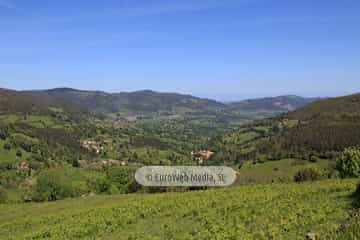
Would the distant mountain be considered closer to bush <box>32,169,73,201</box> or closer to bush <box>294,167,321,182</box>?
bush <box>294,167,321,182</box>

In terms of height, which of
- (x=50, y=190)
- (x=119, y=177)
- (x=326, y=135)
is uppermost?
(x=326, y=135)

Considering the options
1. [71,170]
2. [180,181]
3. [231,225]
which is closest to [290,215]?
[231,225]

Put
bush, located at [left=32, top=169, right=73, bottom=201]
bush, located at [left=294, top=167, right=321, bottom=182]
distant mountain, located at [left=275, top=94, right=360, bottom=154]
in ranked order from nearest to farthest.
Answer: bush, located at [left=294, top=167, right=321, bottom=182] < bush, located at [left=32, top=169, right=73, bottom=201] < distant mountain, located at [left=275, top=94, right=360, bottom=154]

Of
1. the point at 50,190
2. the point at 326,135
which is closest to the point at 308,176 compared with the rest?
the point at 50,190

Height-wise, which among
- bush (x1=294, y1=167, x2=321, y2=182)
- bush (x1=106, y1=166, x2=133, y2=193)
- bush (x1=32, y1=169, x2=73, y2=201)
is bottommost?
bush (x1=32, y1=169, x2=73, y2=201)

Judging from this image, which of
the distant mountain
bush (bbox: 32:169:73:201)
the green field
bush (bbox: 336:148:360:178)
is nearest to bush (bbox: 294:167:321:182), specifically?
bush (bbox: 336:148:360:178)

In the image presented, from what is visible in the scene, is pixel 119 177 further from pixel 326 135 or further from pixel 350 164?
pixel 326 135

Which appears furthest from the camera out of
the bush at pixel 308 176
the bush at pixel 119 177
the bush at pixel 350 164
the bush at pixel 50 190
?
the bush at pixel 119 177

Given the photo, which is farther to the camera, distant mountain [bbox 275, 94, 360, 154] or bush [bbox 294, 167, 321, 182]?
distant mountain [bbox 275, 94, 360, 154]

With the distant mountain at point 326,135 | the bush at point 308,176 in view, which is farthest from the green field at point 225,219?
the distant mountain at point 326,135

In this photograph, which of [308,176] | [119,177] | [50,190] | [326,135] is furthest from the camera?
[326,135]

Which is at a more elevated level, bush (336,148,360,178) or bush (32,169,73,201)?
bush (336,148,360,178)

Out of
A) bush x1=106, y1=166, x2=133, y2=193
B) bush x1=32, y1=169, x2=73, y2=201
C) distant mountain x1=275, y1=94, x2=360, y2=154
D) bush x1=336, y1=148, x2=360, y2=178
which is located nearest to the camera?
bush x1=336, y1=148, x2=360, y2=178

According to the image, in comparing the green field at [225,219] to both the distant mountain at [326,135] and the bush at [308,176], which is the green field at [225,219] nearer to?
the bush at [308,176]
